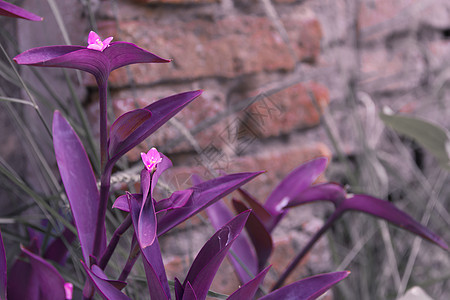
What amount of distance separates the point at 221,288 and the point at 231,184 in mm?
374

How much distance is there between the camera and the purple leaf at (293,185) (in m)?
0.40

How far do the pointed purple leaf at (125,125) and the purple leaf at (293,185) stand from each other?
0.20 meters

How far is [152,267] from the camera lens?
23 centimetres

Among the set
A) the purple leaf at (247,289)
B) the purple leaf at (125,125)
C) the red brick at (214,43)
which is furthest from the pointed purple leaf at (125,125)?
the red brick at (214,43)

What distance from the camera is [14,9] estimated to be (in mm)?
228

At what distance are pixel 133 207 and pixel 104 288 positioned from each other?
0.17 feet

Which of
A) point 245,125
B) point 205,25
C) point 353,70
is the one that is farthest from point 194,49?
point 353,70

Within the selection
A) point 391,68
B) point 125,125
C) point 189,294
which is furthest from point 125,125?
point 391,68

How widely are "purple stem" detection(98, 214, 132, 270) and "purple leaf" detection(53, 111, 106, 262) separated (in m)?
0.02

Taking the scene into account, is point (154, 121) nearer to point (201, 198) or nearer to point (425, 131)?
point (201, 198)

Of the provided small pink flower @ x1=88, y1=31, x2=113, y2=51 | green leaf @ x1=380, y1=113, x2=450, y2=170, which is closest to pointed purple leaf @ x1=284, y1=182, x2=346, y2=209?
green leaf @ x1=380, y1=113, x2=450, y2=170

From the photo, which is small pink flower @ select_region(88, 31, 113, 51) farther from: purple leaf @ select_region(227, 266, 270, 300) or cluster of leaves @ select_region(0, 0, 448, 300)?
purple leaf @ select_region(227, 266, 270, 300)

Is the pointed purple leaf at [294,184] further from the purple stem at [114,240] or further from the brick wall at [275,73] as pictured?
the purple stem at [114,240]

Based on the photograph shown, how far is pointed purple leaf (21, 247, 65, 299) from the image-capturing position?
30 centimetres
